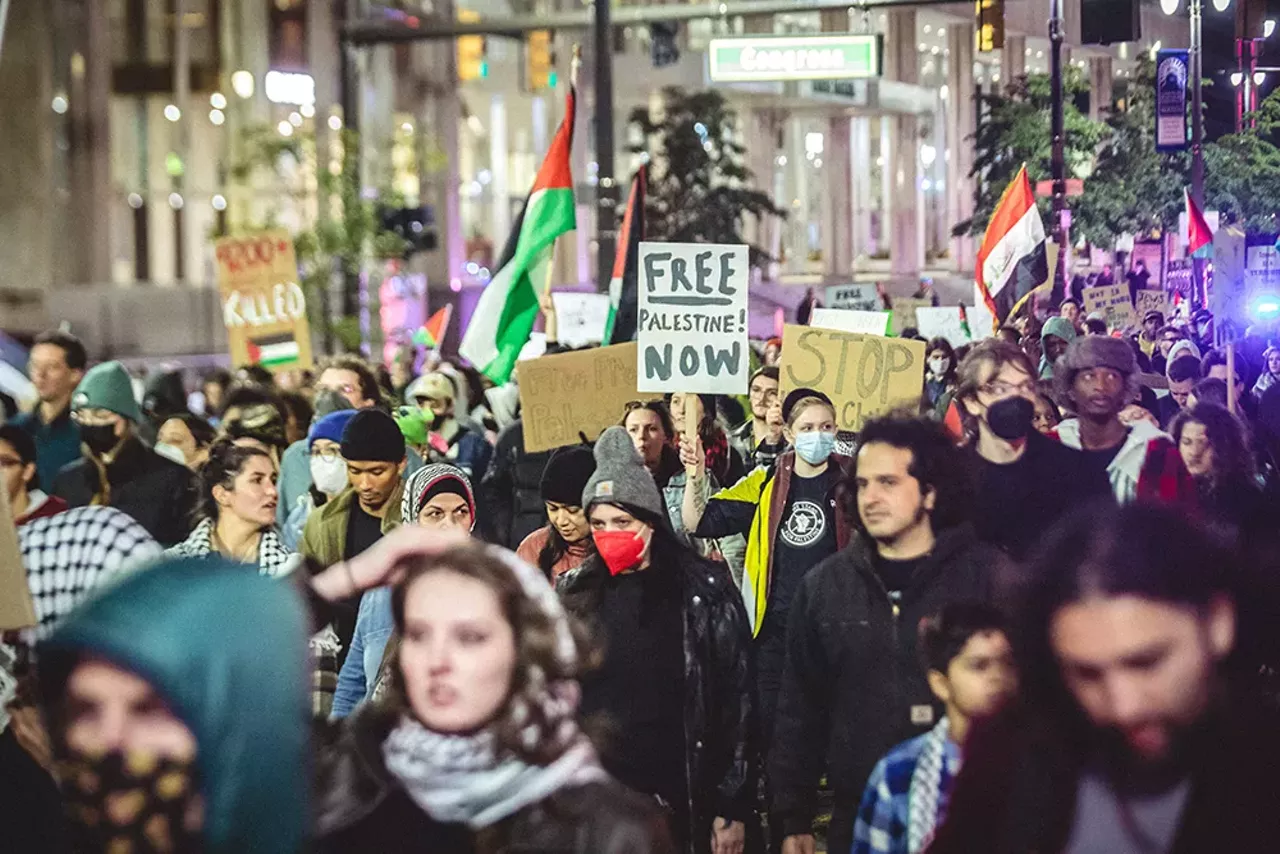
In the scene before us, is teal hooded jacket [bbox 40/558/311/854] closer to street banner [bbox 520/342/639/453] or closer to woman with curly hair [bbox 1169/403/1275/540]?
woman with curly hair [bbox 1169/403/1275/540]

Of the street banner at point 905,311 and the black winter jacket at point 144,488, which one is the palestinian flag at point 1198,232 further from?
the black winter jacket at point 144,488

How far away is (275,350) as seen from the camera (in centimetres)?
1617

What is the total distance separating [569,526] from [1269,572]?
298cm

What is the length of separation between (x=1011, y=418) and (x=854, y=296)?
41.9 feet

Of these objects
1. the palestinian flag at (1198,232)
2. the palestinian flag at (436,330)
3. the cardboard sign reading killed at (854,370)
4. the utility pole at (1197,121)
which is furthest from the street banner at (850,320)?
the utility pole at (1197,121)

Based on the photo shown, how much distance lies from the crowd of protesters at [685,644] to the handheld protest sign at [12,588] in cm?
17

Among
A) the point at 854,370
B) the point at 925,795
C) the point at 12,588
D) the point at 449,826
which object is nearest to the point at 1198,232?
the point at 854,370

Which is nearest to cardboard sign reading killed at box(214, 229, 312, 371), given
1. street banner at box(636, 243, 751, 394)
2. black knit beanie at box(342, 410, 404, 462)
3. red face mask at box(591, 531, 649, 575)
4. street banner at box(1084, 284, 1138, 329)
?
street banner at box(636, 243, 751, 394)

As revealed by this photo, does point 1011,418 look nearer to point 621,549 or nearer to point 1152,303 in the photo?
point 621,549

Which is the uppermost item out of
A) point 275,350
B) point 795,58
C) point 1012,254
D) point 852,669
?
point 795,58

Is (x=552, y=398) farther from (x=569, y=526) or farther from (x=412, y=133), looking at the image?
(x=412, y=133)

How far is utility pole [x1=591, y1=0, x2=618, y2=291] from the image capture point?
20.8 meters

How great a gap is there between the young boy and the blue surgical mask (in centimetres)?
370

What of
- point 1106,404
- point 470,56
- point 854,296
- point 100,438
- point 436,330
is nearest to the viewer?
point 1106,404
